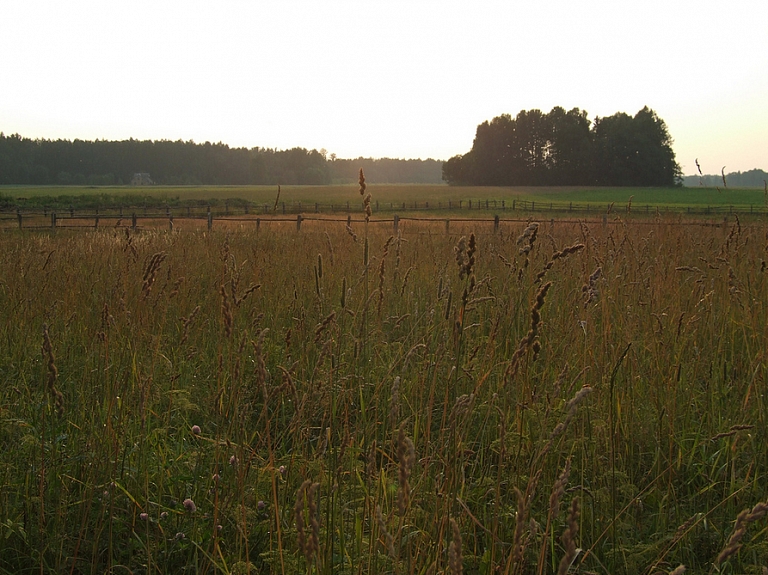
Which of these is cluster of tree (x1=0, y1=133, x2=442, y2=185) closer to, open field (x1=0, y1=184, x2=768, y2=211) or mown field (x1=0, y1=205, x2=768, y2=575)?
open field (x1=0, y1=184, x2=768, y2=211)

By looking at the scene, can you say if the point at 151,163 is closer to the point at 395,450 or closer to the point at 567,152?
the point at 567,152

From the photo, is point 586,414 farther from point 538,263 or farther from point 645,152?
point 645,152

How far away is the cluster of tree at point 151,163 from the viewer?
121 m

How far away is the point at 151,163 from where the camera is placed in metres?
130

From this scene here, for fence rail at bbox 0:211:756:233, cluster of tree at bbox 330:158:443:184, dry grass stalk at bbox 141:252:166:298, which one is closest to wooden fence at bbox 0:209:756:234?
fence rail at bbox 0:211:756:233

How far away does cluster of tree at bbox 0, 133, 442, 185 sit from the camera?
397 feet

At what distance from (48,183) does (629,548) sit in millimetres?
139642

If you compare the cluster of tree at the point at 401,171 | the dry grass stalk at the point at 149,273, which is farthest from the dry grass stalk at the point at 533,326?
the cluster of tree at the point at 401,171

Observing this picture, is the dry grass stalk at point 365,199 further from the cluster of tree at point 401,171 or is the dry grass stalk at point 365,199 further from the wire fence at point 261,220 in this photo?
the cluster of tree at point 401,171

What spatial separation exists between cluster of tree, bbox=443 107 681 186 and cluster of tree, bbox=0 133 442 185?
4631cm

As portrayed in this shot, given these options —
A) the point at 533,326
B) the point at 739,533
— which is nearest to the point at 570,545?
the point at 739,533

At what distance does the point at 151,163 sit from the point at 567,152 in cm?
8932

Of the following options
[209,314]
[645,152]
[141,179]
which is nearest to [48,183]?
[141,179]

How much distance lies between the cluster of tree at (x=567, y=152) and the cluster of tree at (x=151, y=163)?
4631 centimetres
